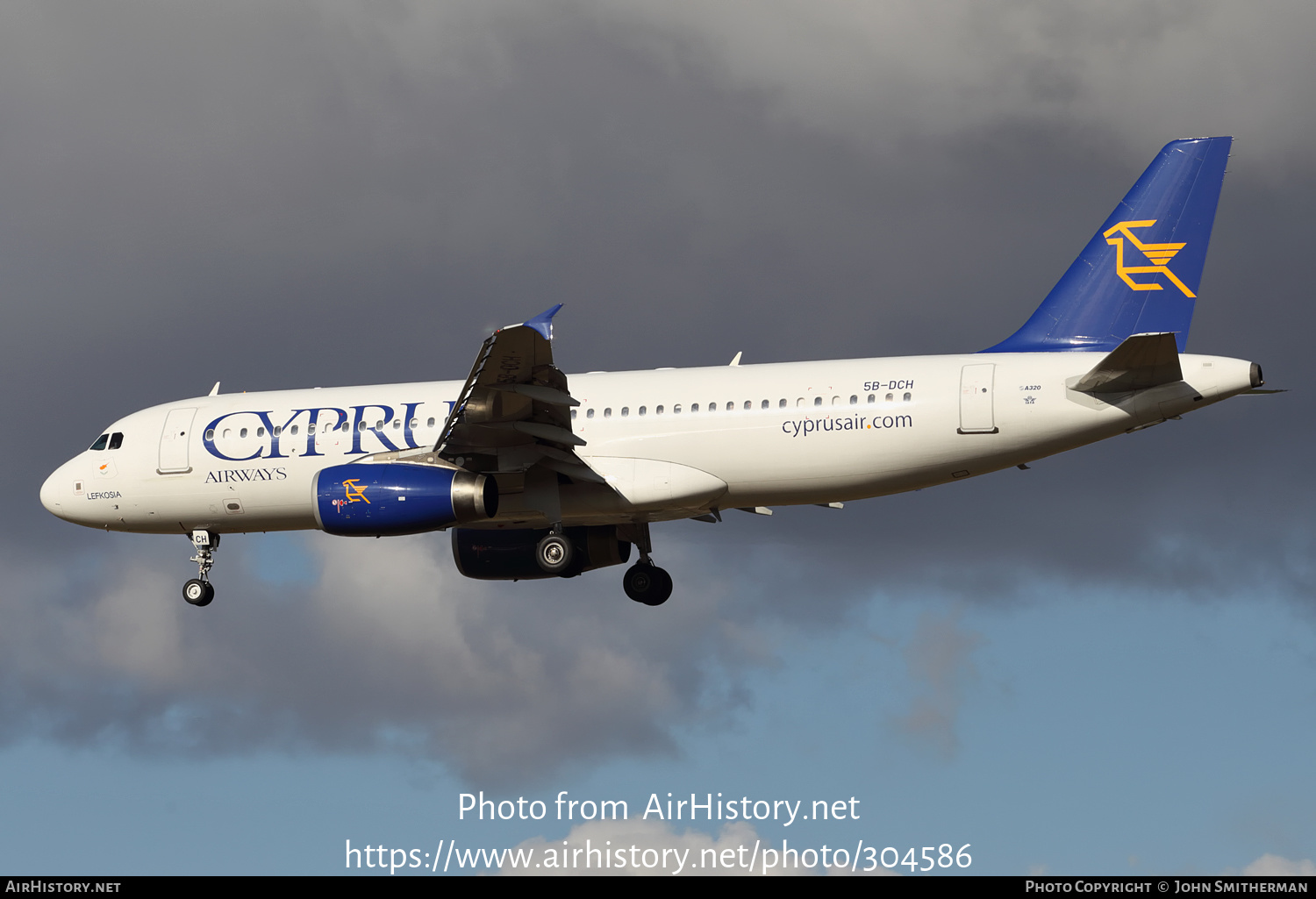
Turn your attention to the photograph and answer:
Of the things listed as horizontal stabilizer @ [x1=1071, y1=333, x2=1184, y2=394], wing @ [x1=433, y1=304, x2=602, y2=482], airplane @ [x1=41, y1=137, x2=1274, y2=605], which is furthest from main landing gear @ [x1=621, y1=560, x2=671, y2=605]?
horizontal stabilizer @ [x1=1071, y1=333, x2=1184, y2=394]

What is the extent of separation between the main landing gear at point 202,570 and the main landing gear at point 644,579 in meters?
8.63

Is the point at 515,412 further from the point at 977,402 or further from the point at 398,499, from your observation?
the point at 977,402

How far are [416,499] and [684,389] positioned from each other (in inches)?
214

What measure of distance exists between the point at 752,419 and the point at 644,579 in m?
6.35

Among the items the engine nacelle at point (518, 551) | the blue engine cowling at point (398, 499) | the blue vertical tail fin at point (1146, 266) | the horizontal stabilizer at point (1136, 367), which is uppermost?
the blue vertical tail fin at point (1146, 266)

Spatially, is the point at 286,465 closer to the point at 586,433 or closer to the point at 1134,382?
the point at 586,433

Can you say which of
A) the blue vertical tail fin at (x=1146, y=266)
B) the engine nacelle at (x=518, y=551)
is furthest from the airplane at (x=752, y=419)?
the engine nacelle at (x=518, y=551)

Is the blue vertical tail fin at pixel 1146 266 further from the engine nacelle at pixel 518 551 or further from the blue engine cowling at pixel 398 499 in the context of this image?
the blue engine cowling at pixel 398 499

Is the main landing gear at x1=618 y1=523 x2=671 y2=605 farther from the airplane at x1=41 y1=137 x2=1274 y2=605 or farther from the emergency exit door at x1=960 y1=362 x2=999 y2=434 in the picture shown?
the emergency exit door at x1=960 y1=362 x2=999 y2=434

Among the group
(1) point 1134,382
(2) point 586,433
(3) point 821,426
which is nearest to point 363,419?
(2) point 586,433

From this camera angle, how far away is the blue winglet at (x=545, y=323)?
26.3m

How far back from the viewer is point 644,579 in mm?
33969

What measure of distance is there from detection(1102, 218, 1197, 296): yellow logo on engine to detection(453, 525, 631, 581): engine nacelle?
11626mm

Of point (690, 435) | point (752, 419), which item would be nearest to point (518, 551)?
point (690, 435)
